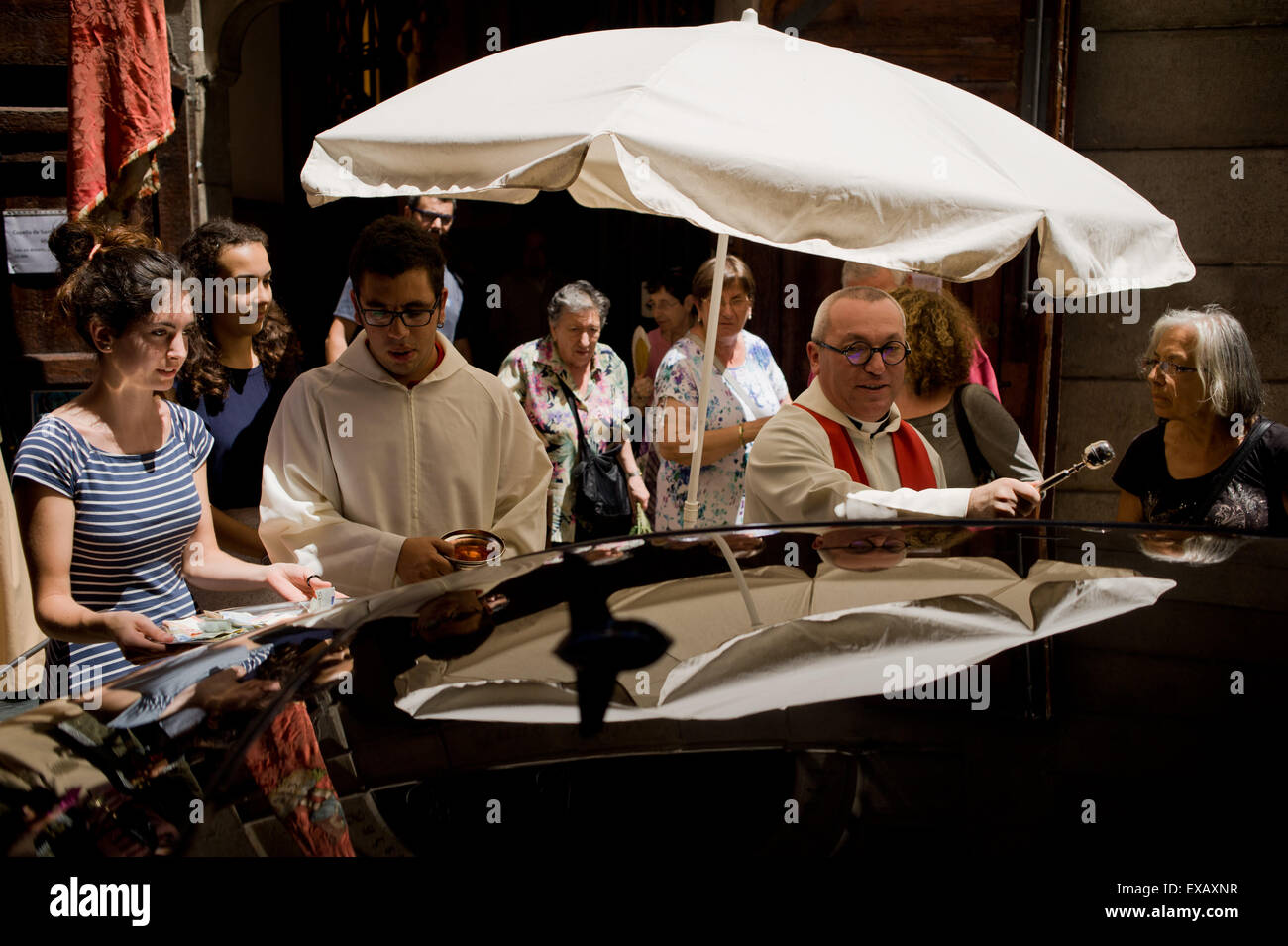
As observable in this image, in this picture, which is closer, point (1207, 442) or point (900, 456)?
point (900, 456)

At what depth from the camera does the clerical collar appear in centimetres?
311

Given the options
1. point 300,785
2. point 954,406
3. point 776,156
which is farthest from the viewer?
point 954,406

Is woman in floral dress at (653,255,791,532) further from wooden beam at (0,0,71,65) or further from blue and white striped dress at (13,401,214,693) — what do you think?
wooden beam at (0,0,71,65)

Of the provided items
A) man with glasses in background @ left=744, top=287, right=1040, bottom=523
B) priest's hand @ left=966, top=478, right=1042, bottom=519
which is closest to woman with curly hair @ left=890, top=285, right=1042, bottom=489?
man with glasses in background @ left=744, top=287, right=1040, bottom=523

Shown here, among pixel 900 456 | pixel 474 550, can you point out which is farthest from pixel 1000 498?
pixel 474 550

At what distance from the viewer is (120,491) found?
279cm

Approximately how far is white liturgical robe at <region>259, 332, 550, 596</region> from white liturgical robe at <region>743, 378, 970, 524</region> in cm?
61

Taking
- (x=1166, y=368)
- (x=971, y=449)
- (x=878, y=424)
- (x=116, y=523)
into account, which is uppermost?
(x=1166, y=368)

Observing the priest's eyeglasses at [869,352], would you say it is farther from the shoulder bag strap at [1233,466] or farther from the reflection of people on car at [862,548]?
the shoulder bag strap at [1233,466]

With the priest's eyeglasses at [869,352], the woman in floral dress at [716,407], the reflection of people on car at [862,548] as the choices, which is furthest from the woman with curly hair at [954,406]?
the reflection of people on car at [862,548]

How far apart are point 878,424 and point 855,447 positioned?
12 centimetres

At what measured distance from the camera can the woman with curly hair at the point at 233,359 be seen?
11.7 ft

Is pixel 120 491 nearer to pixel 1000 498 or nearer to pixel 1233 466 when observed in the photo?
pixel 1000 498
